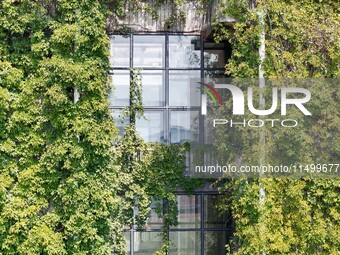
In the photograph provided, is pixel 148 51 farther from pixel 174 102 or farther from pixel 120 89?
pixel 174 102

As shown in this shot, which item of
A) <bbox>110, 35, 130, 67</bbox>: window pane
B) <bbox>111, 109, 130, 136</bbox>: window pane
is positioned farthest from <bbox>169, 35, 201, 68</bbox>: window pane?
<bbox>111, 109, 130, 136</bbox>: window pane

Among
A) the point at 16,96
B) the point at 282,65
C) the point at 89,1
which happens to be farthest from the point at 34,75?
the point at 282,65

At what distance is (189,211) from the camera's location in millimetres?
8445

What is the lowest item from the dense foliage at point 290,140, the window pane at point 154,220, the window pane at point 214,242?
the window pane at point 214,242

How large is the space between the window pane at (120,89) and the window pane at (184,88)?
769 millimetres

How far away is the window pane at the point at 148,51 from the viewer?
848cm

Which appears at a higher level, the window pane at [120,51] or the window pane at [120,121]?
the window pane at [120,51]

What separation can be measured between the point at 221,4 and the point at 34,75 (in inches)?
122

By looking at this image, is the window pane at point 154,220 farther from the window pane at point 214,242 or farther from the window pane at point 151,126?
the window pane at point 151,126

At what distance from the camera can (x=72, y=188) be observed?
285 inches

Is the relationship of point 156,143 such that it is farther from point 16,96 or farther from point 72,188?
point 16,96

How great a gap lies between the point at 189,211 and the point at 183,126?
1.48m

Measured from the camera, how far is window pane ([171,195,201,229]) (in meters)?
8.41

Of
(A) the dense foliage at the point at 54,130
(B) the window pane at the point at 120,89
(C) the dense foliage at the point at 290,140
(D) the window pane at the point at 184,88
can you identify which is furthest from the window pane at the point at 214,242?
(B) the window pane at the point at 120,89
